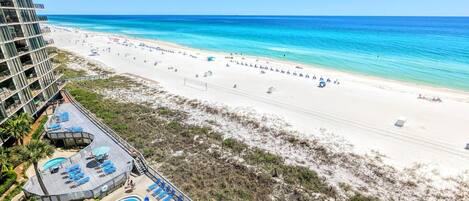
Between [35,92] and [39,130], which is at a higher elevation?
[35,92]

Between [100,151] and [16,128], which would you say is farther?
[100,151]

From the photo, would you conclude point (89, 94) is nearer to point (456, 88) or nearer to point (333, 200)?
point (333, 200)

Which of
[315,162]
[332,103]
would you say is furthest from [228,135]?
[332,103]

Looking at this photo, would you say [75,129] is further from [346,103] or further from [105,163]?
[346,103]

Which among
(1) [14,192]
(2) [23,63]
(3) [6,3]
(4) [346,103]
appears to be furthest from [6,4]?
(4) [346,103]

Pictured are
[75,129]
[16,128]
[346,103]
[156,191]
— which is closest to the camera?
[156,191]

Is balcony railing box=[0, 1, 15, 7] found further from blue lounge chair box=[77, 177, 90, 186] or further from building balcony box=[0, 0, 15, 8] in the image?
blue lounge chair box=[77, 177, 90, 186]
